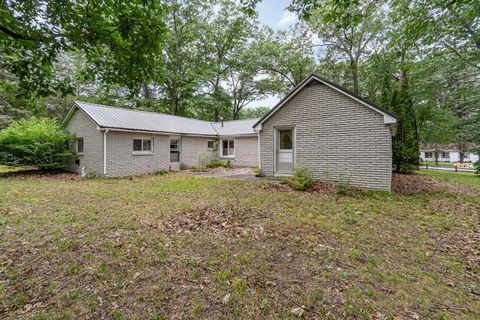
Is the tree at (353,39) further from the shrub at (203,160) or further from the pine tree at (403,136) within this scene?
the shrub at (203,160)

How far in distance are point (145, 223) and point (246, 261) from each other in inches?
108

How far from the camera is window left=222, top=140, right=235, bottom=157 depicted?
19.0m

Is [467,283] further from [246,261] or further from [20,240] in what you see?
[20,240]

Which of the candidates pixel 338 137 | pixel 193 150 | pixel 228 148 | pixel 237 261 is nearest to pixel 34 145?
pixel 193 150

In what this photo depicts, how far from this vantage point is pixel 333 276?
2988 millimetres

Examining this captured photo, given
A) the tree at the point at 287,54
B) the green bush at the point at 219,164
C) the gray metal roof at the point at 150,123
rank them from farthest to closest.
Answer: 1. the tree at the point at 287,54
2. the green bush at the point at 219,164
3. the gray metal roof at the point at 150,123

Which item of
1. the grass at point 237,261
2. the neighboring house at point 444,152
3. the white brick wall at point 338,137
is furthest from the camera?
the neighboring house at point 444,152

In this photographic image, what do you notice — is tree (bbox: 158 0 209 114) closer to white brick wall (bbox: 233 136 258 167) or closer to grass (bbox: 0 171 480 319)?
white brick wall (bbox: 233 136 258 167)

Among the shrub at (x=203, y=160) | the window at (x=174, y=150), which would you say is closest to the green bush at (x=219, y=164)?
the shrub at (x=203, y=160)

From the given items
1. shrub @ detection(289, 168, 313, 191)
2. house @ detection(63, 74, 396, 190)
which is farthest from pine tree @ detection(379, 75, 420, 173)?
shrub @ detection(289, 168, 313, 191)

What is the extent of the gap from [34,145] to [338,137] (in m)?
16.5

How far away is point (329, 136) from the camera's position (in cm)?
925

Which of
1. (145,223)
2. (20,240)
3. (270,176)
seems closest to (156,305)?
(145,223)

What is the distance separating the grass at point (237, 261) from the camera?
8.01 ft
